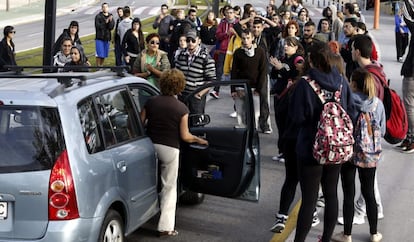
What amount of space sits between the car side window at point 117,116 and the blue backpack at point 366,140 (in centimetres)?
191

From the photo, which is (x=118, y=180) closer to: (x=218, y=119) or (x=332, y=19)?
(x=218, y=119)

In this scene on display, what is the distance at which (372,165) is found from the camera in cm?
616

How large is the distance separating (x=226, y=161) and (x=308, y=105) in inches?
48.4

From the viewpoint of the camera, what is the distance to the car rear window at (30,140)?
4867 mm

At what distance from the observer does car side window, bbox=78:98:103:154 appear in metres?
5.18

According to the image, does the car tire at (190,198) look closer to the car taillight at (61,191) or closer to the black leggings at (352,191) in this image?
the black leggings at (352,191)

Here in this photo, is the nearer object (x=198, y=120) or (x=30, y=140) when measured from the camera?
(x=30, y=140)

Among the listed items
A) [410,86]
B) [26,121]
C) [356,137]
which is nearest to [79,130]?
[26,121]

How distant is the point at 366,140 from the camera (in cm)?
616

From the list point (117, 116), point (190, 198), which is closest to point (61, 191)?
point (117, 116)

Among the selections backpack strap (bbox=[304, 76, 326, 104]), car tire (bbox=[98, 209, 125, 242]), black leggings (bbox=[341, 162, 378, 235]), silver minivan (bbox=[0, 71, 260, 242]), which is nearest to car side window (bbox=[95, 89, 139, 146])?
silver minivan (bbox=[0, 71, 260, 242])

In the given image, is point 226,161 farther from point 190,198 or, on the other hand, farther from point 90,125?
point 90,125

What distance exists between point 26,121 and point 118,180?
89cm

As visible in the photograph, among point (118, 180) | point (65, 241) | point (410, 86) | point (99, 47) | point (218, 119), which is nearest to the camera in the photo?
point (65, 241)
